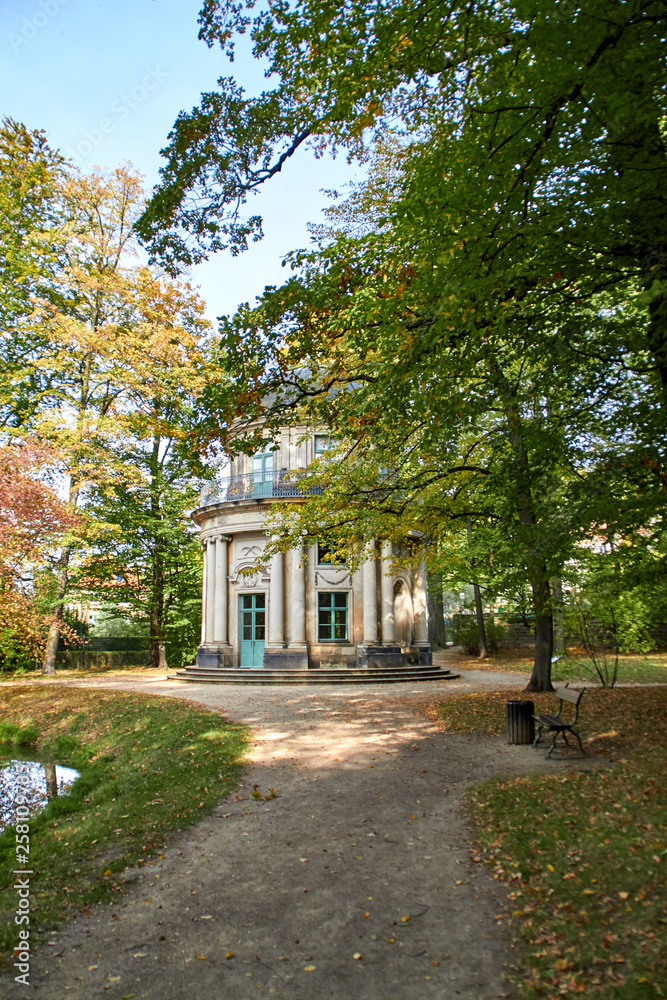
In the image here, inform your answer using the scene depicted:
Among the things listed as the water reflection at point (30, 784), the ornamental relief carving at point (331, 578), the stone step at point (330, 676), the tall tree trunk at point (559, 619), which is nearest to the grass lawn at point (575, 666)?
the tall tree trunk at point (559, 619)

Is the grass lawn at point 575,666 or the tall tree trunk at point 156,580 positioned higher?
the tall tree trunk at point 156,580

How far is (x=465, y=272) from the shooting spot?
5.52 metres

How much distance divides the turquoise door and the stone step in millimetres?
1175

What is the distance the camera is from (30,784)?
398 inches

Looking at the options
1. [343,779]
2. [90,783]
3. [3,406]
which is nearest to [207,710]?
[90,783]

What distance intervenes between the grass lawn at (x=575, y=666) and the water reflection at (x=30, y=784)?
42.3 feet

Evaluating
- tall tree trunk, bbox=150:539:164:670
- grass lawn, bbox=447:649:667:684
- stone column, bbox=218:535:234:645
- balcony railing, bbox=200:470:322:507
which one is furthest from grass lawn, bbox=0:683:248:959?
tall tree trunk, bbox=150:539:164:670

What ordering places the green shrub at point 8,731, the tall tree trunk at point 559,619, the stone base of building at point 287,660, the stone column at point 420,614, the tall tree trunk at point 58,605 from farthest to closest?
the stone column at point 420,614
the tall tree trunk at point 58,605
the stone base of building at point 287,660
the tall tree trunk at point 559,619
the green shrub at point 8,731

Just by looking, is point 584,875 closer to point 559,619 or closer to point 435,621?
point 559,619

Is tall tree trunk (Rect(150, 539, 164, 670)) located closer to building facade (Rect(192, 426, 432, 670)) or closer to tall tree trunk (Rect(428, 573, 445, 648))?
Answer: building facade (Rect(192, 426, 432, 670))

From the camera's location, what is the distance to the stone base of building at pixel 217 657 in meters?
22.4

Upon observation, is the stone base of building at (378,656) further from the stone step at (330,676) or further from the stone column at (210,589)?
the stone column at (210,589)

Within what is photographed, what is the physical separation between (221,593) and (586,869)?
19268 millimetres

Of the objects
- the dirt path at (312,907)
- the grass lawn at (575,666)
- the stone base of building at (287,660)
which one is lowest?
the grass lawn at (575,666)
